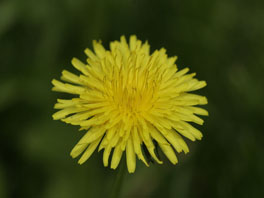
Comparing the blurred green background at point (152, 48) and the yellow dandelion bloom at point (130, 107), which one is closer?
the yellow dandelion bloom at point (130, 107)

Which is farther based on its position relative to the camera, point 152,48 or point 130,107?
point 152,48

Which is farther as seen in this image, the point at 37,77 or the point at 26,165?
the point at 37,77

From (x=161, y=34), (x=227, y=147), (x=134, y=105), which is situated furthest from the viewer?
(x=161, y=34)

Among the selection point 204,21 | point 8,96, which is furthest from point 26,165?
point 204,21

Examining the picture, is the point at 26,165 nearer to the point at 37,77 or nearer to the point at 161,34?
the point at 37,77

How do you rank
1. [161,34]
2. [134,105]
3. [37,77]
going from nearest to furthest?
1. [134,105]
2. [37,77]
3. [161,34]

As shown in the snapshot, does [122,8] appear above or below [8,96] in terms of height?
above
